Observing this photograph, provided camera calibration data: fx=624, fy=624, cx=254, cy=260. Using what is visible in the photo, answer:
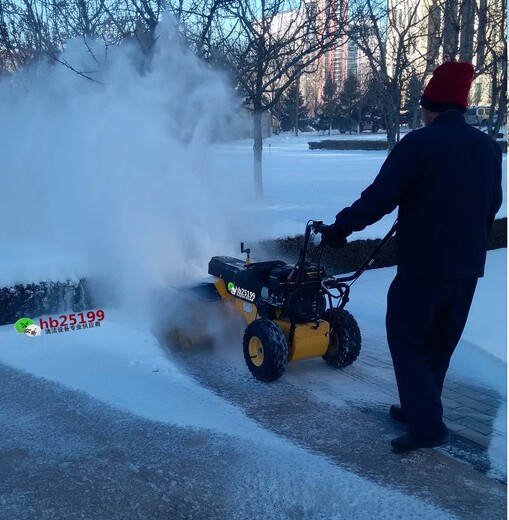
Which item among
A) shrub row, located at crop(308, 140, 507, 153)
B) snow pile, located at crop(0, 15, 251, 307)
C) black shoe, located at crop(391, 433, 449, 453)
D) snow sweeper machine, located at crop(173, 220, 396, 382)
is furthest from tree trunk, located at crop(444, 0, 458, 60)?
shrub row, located at crop(308, 140, 507, 153)

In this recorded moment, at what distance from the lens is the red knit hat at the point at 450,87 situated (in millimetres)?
3244

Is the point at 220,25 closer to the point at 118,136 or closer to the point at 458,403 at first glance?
the point at 118,136

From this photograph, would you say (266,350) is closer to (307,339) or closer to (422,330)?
(307,339)

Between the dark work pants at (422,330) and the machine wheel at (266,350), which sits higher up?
the dark work pants at (422,330)

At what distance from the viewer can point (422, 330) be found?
3359 millimetres

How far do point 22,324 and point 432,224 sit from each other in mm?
3854

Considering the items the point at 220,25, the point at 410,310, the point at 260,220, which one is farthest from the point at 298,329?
the point at 220,25

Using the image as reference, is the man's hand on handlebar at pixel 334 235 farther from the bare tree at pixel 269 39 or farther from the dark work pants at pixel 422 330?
the bare tree at pixel 269 39

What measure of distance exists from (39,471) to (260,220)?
5.90m

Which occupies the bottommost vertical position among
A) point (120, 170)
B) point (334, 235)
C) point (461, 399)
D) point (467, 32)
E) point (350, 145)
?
point (461, 399)

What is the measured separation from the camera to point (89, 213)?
6.91 m
